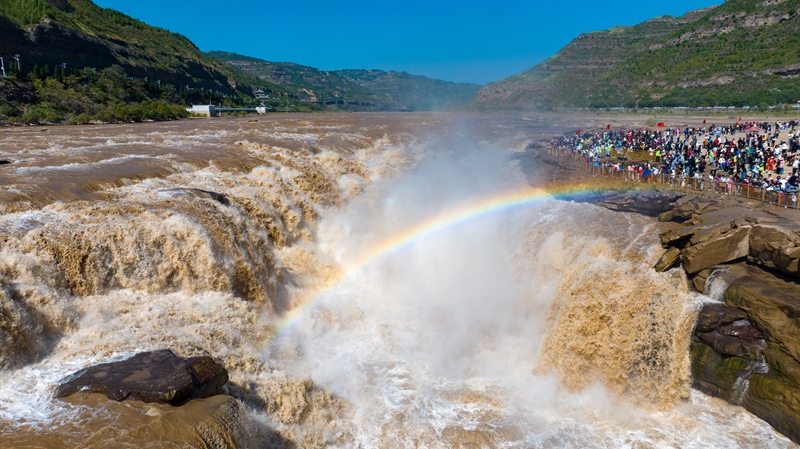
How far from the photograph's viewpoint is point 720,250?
10.3 metres

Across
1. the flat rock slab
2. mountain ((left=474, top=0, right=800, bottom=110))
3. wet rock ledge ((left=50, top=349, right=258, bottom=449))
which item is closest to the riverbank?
wet rock ledge ((left=50, top=349, right=258, bottom=449))

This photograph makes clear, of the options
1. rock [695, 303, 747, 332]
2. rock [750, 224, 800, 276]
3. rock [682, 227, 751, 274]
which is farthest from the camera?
rock [682, 227, 751, 274]

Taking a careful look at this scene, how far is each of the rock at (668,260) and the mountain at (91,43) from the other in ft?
222

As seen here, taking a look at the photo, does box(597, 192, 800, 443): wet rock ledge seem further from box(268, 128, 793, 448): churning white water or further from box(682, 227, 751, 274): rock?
box(268, 128, 793, 448): churning white water

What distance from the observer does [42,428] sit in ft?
17.8

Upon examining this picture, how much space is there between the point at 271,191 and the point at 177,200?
375cm

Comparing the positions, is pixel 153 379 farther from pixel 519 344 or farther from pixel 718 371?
pixel 718 371

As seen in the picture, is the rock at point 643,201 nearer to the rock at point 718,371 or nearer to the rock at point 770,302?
the rock at point 770,302

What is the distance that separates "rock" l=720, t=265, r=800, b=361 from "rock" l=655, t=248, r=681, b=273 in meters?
1.18

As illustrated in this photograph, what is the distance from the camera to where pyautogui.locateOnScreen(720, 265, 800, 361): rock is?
8250mm

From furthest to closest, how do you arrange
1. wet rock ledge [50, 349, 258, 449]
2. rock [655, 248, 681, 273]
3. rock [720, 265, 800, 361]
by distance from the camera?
rock [655, 248, 681, 273]
rock [720, 265, 800, 361]
wet rock ledge [50, 349, 258, 449]

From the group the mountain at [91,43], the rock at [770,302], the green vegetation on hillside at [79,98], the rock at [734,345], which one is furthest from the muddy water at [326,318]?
the mountain at [91,43]

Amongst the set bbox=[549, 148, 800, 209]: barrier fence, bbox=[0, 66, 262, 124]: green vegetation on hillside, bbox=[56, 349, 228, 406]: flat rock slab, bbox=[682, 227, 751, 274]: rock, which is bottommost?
bbox=[56, 349, 228, 406]: flat rock slab

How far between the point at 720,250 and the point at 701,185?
6.51 m
